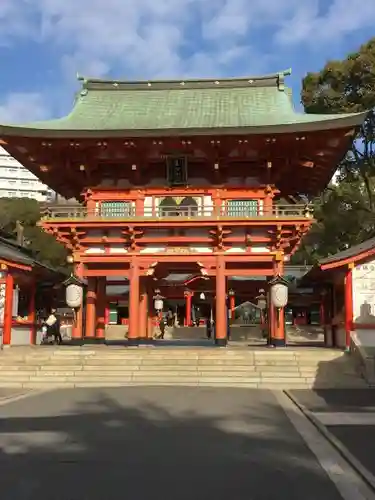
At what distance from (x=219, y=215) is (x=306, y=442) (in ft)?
49.5

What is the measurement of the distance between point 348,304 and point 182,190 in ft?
28.7

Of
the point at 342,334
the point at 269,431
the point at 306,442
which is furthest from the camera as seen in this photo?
the point at 342,334

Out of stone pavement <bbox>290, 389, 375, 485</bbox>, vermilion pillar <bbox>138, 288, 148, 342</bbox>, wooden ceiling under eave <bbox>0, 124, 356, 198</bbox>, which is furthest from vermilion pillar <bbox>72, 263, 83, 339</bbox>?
stone pavement <bbox>290, 389, 375, 485</bbox>

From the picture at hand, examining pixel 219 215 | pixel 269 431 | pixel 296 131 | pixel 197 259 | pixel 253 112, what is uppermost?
pixel 253 112

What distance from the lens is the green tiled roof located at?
23.6 metres

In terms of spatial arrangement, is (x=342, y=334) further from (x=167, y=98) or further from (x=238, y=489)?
(x=238, y=489)

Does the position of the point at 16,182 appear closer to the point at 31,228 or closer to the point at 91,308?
the point at 31,228

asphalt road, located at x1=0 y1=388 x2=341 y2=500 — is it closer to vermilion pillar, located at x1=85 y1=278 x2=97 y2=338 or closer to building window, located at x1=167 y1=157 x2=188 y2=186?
vermilion pillar, located at x1=85 y1=278 x2=97 y2=338

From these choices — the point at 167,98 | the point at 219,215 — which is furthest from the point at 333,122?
the point at 167,98

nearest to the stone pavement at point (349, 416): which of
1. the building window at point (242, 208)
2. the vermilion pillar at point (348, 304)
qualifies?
the vermilion pillar at point (348, 304)

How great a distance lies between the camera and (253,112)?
1045 inches

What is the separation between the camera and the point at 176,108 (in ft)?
90.9

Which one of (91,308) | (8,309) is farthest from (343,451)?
(91,308)

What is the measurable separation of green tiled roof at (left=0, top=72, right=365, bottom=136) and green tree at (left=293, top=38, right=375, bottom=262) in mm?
6803
